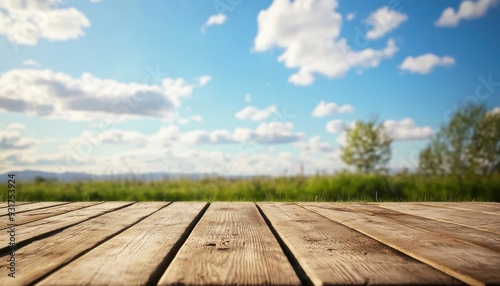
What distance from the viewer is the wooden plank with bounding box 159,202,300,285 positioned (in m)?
0.81

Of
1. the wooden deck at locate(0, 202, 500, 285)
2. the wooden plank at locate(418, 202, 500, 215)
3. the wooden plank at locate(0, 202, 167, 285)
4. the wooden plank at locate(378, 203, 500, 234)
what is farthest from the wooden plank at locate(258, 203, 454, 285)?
the wooden plank at locate(418, 202, 500, 215)

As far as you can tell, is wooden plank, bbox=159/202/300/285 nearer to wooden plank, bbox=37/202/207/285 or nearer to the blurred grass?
wooden plank, bbox=37/202/207/285

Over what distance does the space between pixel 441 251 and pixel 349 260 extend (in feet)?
1.05

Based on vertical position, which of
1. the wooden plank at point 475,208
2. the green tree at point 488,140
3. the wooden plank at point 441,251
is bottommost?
the wooden plank at point 441,251

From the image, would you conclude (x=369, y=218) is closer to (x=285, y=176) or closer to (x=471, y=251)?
(x=471, y=251)

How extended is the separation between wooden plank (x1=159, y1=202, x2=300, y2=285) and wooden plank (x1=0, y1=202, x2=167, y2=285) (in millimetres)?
207

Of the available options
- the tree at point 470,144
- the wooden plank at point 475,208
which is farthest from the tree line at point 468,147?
the wooden plank at point 475,208

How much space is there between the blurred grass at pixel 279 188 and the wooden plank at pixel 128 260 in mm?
8122

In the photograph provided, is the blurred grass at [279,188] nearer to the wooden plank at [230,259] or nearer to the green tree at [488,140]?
the green tree at [488,140]

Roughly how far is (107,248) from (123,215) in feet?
2.80

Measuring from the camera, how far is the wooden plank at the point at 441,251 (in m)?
0.85

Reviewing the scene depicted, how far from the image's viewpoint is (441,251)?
108cm

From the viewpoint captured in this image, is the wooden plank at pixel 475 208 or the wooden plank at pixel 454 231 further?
the wooden plank at pixel 475 208

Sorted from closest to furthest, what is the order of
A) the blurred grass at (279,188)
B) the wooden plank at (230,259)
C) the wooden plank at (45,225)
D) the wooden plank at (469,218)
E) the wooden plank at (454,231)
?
the wooden plank at (230,259)
the wooden plank at (454,231)
the wooden plank at (45,225)
the wooden plank at (469,218)
the blurred grass at (279,188)
